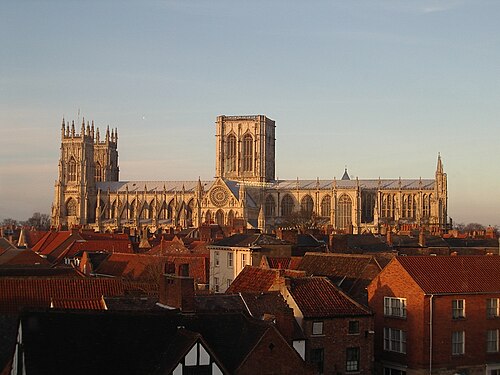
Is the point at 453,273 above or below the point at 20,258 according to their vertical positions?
above

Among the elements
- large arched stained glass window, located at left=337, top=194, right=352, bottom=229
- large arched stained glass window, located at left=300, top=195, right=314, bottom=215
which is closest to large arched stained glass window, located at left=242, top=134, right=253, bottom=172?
large arched stained glass window, located at left=300, top=195, right=314, bottom=215

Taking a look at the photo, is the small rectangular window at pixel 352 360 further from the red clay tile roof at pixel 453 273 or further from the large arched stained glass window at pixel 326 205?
the large arched stained glass window at pixel 326 205

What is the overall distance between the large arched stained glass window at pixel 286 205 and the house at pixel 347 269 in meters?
122

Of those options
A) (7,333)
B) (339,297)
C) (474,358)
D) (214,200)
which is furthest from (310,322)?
(214,200)

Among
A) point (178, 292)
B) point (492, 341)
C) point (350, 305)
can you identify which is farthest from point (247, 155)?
point (178, 292)

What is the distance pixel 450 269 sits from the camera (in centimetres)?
3544

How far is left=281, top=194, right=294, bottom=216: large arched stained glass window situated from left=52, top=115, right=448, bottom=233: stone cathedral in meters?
0.13

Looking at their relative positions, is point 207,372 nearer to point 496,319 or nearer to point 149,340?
point 149,340

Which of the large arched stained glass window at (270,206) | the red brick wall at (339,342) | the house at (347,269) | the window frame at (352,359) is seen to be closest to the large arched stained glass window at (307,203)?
the large arched stained glass window at (270,206)

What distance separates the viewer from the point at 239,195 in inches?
6211

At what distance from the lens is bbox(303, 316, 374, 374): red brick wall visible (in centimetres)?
3048

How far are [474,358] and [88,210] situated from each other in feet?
492

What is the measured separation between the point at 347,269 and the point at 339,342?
912 cm

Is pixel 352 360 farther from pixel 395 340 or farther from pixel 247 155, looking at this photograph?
pixel 247 155
